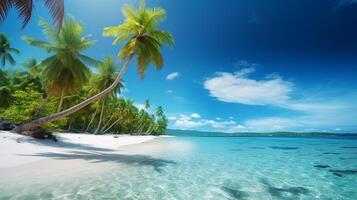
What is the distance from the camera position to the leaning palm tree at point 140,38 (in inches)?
554

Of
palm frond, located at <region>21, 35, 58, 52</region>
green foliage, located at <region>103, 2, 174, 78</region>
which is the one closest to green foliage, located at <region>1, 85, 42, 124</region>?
palm frond, located at <region>21, 35, 58, 52</region>

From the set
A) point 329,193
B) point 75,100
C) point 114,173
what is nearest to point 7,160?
point 114,173

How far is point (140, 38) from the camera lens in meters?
14.6

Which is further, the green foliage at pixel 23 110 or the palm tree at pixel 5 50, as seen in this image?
the palm tree at pixel 5 50

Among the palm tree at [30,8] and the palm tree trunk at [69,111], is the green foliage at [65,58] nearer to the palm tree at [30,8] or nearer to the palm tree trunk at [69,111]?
the palm tree trunk at [69,111]

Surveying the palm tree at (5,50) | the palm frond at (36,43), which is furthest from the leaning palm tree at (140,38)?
the palm tree at (5,50)

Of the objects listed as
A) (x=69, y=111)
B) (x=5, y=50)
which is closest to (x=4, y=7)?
(x=69, y=111)

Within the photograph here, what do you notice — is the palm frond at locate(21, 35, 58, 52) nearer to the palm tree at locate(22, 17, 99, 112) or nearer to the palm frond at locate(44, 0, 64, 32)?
the palm tree at locate(22, 17, 99, 112)

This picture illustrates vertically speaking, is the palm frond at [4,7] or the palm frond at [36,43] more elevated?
the palm frond at [36,43]

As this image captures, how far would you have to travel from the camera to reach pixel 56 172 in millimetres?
7219

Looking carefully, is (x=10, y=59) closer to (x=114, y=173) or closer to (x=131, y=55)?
(x=131, y=55)

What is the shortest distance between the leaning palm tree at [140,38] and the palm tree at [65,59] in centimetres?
269

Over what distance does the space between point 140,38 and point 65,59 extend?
18.0 feet

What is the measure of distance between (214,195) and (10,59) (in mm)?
32118
